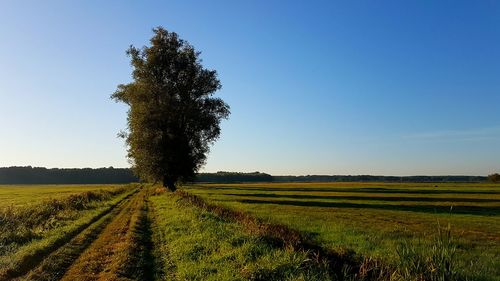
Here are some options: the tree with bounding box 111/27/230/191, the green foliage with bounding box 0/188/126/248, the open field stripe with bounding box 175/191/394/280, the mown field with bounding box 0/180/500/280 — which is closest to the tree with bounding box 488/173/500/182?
the tree with bounding box 111/27/230/191

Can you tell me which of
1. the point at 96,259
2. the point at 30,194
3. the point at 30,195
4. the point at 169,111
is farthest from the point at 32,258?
the point at 30,194

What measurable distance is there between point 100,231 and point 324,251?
42.2ft

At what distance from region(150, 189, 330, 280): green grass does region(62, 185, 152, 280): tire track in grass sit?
58 centimetres

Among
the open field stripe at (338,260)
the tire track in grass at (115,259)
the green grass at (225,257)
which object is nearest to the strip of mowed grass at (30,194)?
the tire track in grass at (115,259)

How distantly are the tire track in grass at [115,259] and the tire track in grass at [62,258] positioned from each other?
268mm

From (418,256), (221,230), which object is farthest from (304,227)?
(418,256)

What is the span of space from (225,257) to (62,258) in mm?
6127

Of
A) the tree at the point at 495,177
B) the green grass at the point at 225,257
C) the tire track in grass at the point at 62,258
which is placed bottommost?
the tire track in grass at the point at 62,258

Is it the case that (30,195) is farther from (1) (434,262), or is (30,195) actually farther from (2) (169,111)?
(1) (434,262)

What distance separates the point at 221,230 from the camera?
20938 millimetres

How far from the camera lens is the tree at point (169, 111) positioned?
5694 centimetres

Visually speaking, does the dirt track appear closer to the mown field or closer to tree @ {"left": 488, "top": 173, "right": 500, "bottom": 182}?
the mown field

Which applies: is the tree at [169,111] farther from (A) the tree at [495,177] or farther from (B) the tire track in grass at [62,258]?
(A) the tree at [495,177]

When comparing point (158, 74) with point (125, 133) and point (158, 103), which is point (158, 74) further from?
point (125, 133)
